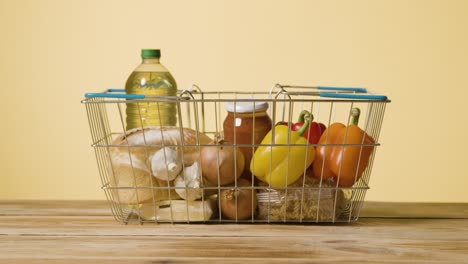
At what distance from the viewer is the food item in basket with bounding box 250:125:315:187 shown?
945 millimetres

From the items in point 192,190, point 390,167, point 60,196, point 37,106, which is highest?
point 192,190

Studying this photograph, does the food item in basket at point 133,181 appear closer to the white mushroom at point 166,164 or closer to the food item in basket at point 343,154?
the white mushroom at point 166,164

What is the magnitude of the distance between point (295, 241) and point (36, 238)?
38cm

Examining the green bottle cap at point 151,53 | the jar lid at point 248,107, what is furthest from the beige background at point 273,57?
the jar lid at point 248,107

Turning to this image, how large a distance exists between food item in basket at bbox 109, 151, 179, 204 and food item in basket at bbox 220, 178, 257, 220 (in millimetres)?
80

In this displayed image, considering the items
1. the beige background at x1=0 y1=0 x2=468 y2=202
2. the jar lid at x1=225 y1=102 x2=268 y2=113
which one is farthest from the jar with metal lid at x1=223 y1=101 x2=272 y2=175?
the beige background at x1=0 y1=0 x2=468 y2=202

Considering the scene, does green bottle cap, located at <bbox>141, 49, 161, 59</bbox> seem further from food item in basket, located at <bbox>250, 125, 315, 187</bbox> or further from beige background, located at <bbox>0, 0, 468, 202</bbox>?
beige background, located at <bbox>0, 0, 468, 202</bbox>

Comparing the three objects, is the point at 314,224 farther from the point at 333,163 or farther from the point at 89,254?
the point at 89,254

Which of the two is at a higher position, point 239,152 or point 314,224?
point 239,152

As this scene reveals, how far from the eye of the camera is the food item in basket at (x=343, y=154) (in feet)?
3.13

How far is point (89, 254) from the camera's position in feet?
2.77

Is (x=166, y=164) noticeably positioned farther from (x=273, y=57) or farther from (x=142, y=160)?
(x=273, y=57)

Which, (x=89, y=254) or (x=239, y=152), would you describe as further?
(x=239, y=152)

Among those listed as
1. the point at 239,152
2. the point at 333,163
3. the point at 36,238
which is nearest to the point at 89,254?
the point at 36,238
